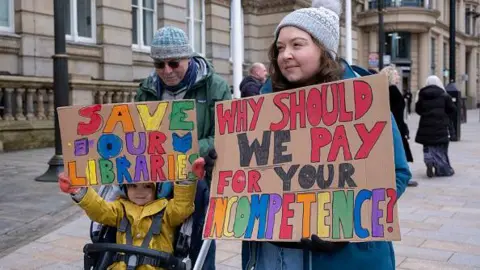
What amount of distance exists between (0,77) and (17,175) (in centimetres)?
385

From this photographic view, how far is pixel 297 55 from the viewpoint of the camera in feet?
7.16

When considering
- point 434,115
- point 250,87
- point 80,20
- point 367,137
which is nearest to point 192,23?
point 80,20

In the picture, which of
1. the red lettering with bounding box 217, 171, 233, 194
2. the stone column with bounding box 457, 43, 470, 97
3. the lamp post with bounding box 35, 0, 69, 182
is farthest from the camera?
the stone column with bounding box 457, 43, 470, 97

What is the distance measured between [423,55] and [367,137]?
40.2m

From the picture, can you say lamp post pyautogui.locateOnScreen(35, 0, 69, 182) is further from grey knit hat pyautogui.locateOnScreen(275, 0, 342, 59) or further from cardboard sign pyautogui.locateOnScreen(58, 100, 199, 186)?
grey knit hat pyautogui.locateOnScreen(275, 0, 342, 59)

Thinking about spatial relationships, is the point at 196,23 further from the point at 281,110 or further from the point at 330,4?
the point at 281,110

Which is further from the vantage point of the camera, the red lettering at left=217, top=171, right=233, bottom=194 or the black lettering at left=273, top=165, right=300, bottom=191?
the red lettering at left=217, top=171, right=233, bottom=194

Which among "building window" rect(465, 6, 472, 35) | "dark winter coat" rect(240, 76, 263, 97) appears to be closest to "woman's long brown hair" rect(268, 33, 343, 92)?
"dark winter coat" rect(240, 76, 263, 97)

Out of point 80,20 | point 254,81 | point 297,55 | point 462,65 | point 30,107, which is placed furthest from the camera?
point 462,65

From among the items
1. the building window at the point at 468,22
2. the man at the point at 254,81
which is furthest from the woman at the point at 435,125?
the building window at the point at 468,22

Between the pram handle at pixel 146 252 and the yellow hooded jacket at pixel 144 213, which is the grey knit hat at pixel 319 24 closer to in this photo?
the yellow hooded jacket at pixel 144 213

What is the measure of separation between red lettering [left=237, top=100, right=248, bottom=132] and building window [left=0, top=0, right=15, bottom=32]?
496 inches

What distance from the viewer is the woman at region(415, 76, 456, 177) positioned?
31.8 ft

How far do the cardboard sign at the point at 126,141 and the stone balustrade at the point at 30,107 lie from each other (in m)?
10.1
